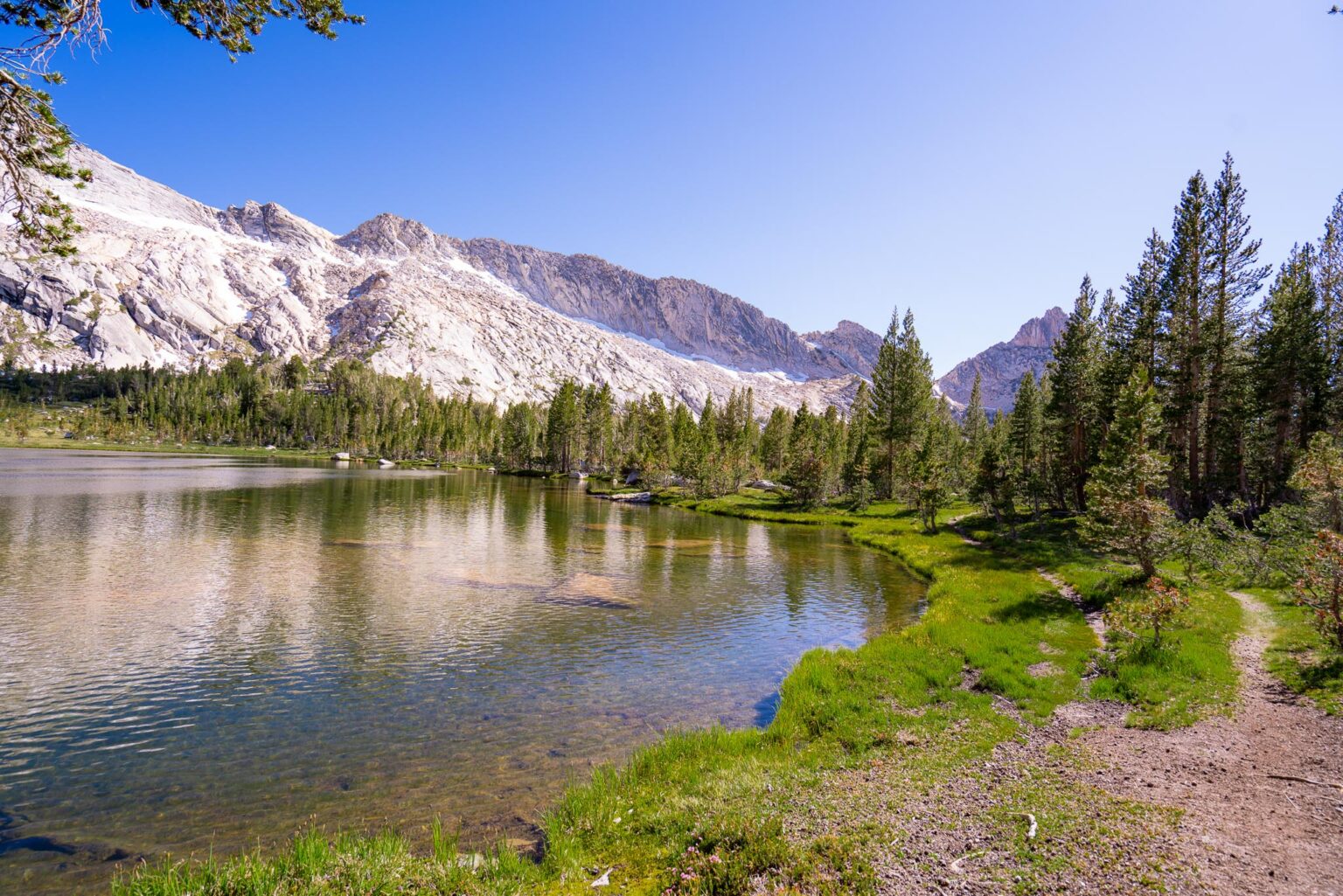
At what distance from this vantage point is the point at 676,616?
3044 cm

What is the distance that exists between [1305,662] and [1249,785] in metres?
10.7

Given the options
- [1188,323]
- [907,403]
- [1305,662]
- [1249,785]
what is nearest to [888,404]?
[907,403]

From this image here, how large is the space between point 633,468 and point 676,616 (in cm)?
10465

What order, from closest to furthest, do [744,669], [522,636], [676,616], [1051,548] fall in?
[744,669] < [522,636] < [676,616] < [1051,548]

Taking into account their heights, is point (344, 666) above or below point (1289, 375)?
below

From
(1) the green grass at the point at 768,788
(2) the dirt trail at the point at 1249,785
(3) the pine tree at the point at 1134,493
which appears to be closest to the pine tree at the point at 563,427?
(3) the pine tree at the point at 1134,493

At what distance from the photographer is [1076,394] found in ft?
201

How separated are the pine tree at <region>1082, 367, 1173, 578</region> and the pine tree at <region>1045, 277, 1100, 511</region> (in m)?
30.3

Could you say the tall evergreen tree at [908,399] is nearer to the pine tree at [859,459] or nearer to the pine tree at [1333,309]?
the pine tree at [859,459]

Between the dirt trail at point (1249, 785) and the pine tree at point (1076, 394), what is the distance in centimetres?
4902

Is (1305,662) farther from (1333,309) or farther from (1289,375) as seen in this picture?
(1333,309)

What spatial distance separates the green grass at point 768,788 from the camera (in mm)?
9211

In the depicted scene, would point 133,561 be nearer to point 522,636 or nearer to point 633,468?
point 522,636

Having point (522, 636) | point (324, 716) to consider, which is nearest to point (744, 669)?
point (522, 636)
